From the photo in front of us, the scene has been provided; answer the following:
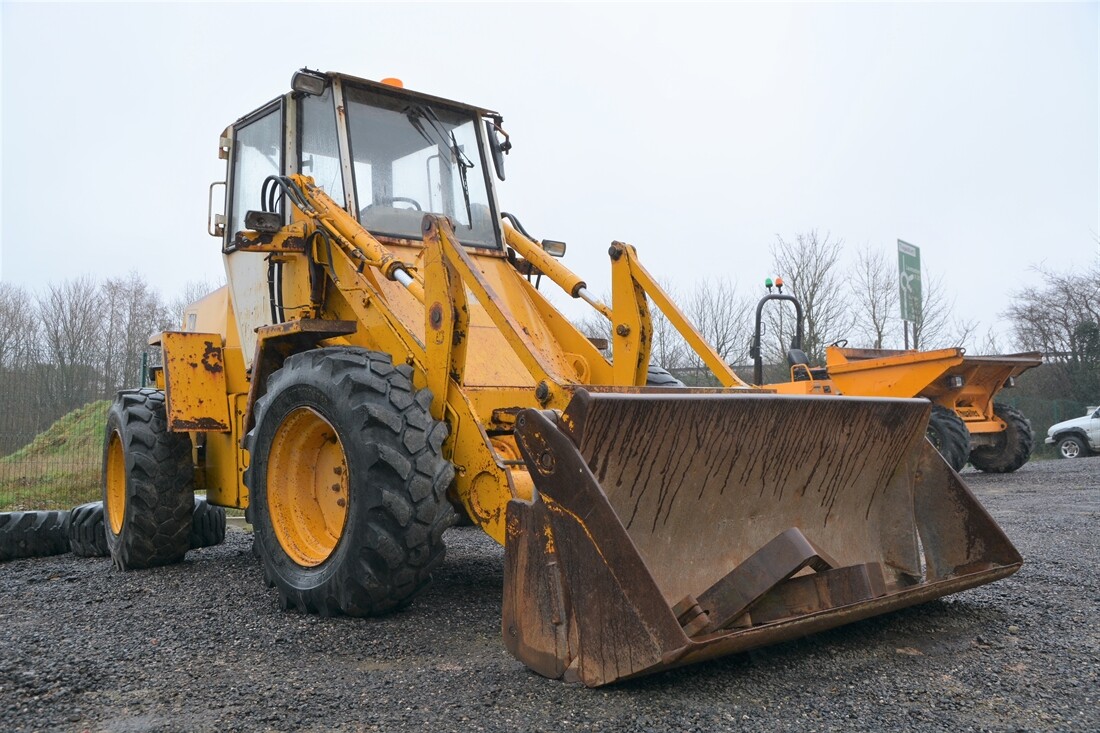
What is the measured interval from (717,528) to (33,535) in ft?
19.1

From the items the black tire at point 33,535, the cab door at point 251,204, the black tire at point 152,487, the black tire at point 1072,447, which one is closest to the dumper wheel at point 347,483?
the cab door at point 251,204

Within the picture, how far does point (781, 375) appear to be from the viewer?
22.6 meters

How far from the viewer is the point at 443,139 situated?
5844 millimetres

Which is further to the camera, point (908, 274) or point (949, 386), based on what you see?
point (908, 274)

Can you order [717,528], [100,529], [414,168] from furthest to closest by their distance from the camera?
[100,529]
[414,168]
[717,528]

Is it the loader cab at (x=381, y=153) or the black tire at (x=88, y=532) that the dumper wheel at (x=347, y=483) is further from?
the black tire at (x=88, y=532)

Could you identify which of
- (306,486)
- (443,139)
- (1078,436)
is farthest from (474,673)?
(1078,436)

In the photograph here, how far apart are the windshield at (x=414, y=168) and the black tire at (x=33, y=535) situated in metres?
4.01

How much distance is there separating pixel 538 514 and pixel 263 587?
8.42 feet

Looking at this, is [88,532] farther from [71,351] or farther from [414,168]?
[71,351]

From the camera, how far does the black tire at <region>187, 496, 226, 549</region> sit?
270 inches

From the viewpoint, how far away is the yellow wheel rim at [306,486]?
449cm

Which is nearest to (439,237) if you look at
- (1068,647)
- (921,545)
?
(921,545)

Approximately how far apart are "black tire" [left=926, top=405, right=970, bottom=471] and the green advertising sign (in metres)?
7.40
